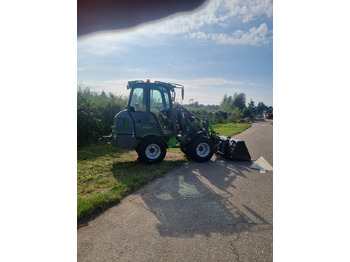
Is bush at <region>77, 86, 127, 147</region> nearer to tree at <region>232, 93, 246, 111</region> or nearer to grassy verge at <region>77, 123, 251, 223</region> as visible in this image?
grassy verge at <region>77, 123, 251, 223</region>

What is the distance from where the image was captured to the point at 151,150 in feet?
13.0

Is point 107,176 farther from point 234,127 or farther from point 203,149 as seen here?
point 234,127

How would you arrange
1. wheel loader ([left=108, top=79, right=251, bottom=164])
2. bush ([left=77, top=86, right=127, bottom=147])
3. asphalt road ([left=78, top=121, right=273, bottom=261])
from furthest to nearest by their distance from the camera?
bush ([left=77, top=86, right=127, bottom=147]), wheel loader ([left=108, top=79, right=251, bottom=164]), asphalt road ([left=78, top=121, right=273, bottom=261])

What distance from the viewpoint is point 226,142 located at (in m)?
4.54

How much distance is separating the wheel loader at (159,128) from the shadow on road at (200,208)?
828mm

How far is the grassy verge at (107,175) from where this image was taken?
7.11ft

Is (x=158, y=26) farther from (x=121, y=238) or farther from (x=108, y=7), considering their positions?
(x=121, y=238)

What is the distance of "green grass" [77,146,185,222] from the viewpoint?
217 cm

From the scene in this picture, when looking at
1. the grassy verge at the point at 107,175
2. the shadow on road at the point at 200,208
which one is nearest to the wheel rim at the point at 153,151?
the grassy verge at the point at 107,175

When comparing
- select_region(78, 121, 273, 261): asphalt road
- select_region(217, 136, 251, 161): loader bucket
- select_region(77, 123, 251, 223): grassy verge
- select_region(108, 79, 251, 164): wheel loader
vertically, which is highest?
select_region(108, 79, 251, 164): wheel loader

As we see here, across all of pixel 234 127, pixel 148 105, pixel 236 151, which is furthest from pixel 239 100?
pixel 234 127

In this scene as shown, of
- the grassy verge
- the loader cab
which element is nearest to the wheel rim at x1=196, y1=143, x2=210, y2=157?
the grassy verge
